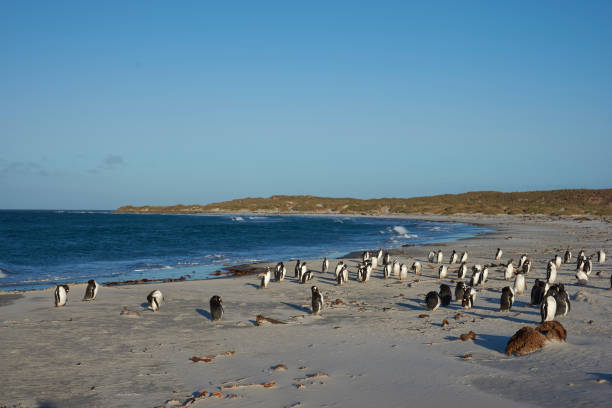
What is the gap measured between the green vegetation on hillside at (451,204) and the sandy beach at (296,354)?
8871 cm

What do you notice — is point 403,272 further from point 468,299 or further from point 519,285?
point 468,299

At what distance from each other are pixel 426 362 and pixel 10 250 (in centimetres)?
3920

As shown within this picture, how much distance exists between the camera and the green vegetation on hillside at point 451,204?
103 metres

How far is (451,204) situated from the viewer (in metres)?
129

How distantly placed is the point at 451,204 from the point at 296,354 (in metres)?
125

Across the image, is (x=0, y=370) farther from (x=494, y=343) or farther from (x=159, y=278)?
(x=159, y=278)

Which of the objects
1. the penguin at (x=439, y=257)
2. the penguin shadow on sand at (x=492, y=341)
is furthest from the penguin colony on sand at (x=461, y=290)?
the penguin at (x=439, y=257)

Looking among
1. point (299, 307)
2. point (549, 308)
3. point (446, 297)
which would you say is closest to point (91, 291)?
point (299, 307)

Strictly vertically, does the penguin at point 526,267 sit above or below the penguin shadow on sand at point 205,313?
above

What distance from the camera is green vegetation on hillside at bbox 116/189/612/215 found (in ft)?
338

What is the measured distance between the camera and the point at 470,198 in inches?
5669

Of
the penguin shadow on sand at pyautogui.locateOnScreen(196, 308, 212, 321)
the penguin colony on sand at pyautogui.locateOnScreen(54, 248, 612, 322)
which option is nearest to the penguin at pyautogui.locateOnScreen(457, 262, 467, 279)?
the penguin colony on sand at pyautogui.locateOnScreen(54, 248, 612, 322)

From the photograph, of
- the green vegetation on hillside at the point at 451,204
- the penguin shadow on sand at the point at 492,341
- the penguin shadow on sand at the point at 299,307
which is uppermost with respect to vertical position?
the green vegetation on hillside at the point at 451,204

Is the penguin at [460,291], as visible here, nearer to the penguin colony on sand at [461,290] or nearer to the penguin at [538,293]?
the penguin colony on sand at [461,290]
